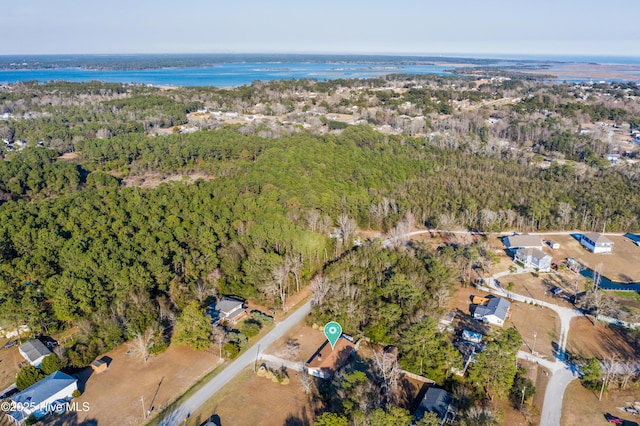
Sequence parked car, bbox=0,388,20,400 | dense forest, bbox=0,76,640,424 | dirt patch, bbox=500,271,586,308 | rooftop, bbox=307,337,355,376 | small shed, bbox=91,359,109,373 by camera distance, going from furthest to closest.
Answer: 1. dirt patch, bbox=500,271,586,308
2. dense forest, bbox=0,76,640,424
3. small shed, bbox=91,359,109,373
4. rooftop, bbox=307,337,355,376
5. parked car, bbox=0,388,20,400

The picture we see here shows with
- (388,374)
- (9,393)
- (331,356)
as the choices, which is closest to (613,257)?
(388,374)

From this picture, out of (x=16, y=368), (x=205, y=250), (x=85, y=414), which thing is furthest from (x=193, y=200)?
(x=85, y=414)

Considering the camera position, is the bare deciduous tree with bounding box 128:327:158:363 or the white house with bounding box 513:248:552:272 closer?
the bare deciduous tree with bounding box 128:327:158:363

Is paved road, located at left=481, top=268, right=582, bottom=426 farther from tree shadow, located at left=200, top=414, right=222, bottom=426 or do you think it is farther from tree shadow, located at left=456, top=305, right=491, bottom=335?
tree shadow, located at left=200, top=414, right=222, bottom=426

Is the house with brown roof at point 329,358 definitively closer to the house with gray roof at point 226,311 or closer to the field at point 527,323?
the house with gray roof at point 226,311

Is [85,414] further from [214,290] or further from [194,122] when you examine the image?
[194,122]

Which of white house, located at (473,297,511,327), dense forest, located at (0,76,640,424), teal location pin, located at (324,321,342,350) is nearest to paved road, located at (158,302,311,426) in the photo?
dense forest, located at (0,76,640,424)
